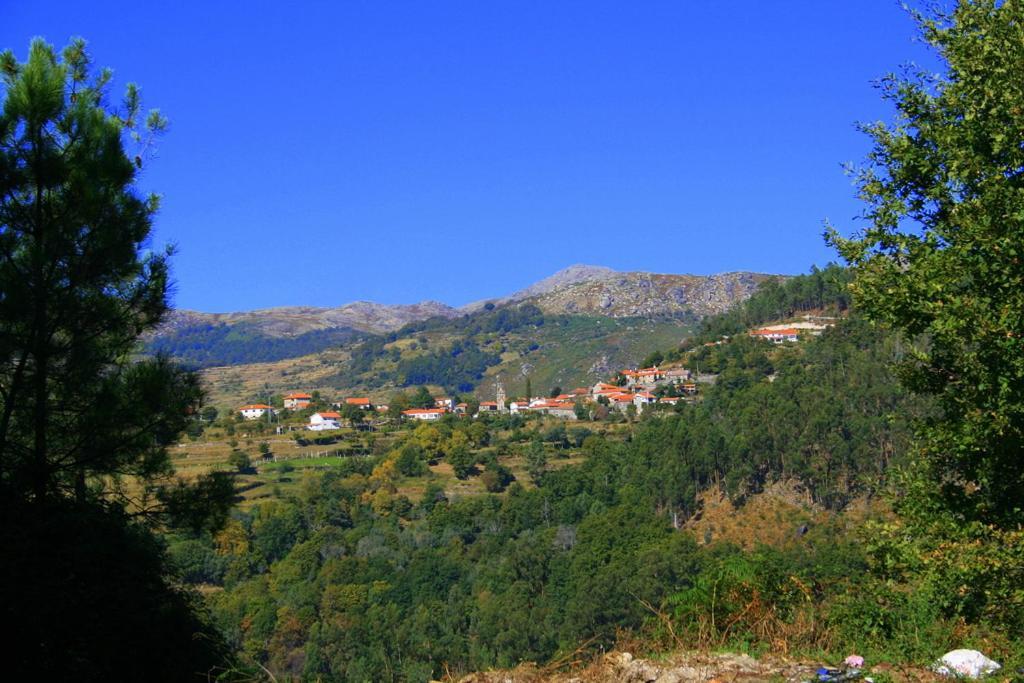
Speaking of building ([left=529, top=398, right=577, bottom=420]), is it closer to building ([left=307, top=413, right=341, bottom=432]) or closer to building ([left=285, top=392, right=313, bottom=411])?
building ([left=307, top=413, right=341, bottom=432])

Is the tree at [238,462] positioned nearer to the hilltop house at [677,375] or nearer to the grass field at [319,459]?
the grass field at [319,459]

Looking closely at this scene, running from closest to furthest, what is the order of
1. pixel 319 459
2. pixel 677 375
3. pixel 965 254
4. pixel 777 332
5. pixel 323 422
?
pixel 965 254 < pixel 319 459 < pixel 777 332 < pixel 323 422 < pixel 677 375

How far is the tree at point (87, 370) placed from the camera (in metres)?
6.62

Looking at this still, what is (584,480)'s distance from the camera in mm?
62375

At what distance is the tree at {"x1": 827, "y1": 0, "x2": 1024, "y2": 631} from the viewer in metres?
6.52

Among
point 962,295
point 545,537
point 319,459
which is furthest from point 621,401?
point 962,295

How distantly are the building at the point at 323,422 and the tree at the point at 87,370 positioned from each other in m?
82.1

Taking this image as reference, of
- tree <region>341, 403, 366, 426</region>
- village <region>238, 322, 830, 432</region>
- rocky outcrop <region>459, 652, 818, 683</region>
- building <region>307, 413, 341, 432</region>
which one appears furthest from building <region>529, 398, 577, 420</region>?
rocky outcrop <region>459, 652, 818, 683</region>

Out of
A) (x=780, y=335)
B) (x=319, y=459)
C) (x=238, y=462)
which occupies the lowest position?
(x=319, y=459)

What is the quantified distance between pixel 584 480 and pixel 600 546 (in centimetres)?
1261

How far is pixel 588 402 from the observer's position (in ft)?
319

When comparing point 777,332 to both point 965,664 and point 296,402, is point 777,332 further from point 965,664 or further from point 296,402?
point 965,664

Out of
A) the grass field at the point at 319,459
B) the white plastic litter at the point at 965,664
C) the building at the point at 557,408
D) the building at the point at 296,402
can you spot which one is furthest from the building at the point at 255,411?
the white plastic litter at the point at 965,664

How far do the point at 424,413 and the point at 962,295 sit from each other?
9418 centimetres
